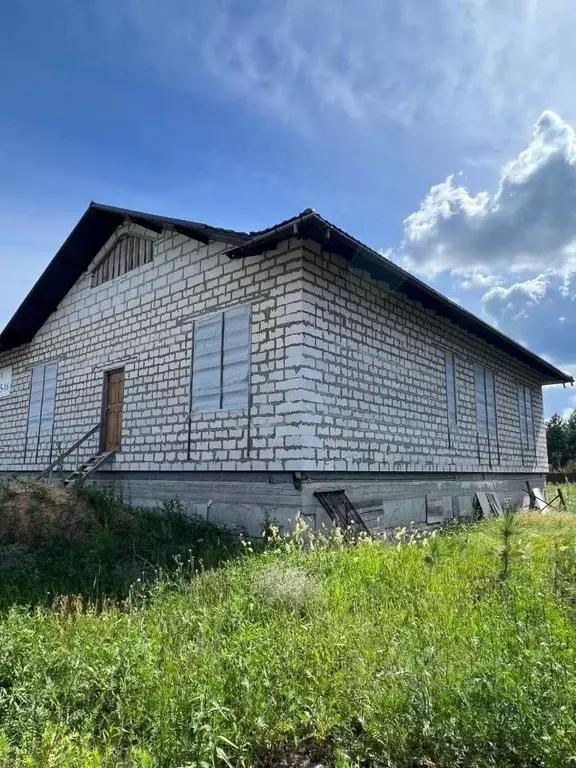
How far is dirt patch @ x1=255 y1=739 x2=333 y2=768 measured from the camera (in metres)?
2.82

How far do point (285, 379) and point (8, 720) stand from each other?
5414 mm

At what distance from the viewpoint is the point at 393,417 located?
9781mm

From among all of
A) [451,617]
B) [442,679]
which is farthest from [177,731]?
[451,617]

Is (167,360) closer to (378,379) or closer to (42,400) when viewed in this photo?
(378,379)

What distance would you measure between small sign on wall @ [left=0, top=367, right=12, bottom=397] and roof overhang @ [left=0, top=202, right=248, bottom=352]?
0.70 meters

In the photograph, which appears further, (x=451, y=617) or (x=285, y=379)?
(x=285, y=379)

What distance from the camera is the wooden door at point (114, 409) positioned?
1115 centimetres

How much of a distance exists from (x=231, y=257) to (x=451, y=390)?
20.7ft

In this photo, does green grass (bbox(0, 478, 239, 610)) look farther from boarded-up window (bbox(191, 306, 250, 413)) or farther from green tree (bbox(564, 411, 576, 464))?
green tree (bbox(564, 411, 576, 464))

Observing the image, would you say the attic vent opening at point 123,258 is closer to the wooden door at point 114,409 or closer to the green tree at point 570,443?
the wooden door at point 114,409

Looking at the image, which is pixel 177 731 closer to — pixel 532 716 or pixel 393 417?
pixel 532 716

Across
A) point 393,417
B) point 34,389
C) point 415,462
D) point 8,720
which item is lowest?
point 8,720

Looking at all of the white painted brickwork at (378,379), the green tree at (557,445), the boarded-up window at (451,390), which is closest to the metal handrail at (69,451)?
the white painted brickwork at (378,379)

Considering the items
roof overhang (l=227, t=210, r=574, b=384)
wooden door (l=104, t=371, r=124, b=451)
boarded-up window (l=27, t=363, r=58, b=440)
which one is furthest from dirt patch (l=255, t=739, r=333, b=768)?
boarded-up window (l=27, t=363, r=58, b=440)
